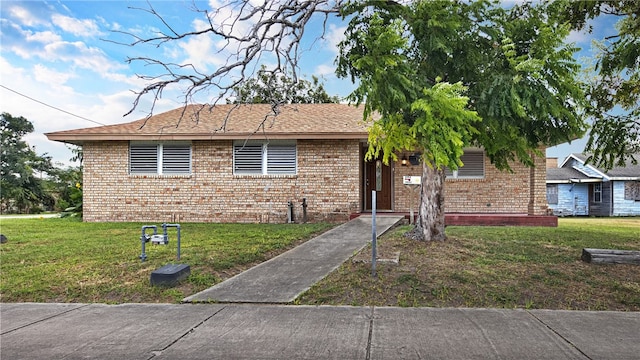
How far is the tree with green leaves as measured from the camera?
593cm

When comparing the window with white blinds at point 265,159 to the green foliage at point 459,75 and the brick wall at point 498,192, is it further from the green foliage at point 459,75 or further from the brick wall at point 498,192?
the green foliage at point 459,75

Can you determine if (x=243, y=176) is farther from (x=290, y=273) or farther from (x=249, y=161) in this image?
(x=290, y=273)

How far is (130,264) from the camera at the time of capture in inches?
261

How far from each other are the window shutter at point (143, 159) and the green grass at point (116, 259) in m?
2.61

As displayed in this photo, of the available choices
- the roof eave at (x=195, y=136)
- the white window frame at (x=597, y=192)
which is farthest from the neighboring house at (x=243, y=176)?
the white window frame at (x=597, y=192)

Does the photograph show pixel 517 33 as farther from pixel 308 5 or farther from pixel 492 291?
pixel 492 291

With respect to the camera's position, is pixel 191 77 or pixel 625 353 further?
pixel 191 77

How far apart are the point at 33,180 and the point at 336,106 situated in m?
21.1

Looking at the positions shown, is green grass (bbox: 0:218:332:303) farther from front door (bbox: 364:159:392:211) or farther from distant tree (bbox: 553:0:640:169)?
distant tree (bbox: 553:0:640:169)

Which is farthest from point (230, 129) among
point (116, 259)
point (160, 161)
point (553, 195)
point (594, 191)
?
point (594, 191)

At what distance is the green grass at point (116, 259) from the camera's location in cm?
535

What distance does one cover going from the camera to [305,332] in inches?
153

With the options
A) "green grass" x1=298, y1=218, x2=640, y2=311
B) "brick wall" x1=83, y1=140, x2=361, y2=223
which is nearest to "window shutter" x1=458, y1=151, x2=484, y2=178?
"brick wall" x1=83, y1=140, x2=361, y2=223

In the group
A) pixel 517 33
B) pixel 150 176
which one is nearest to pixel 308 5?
pixel 517 33
